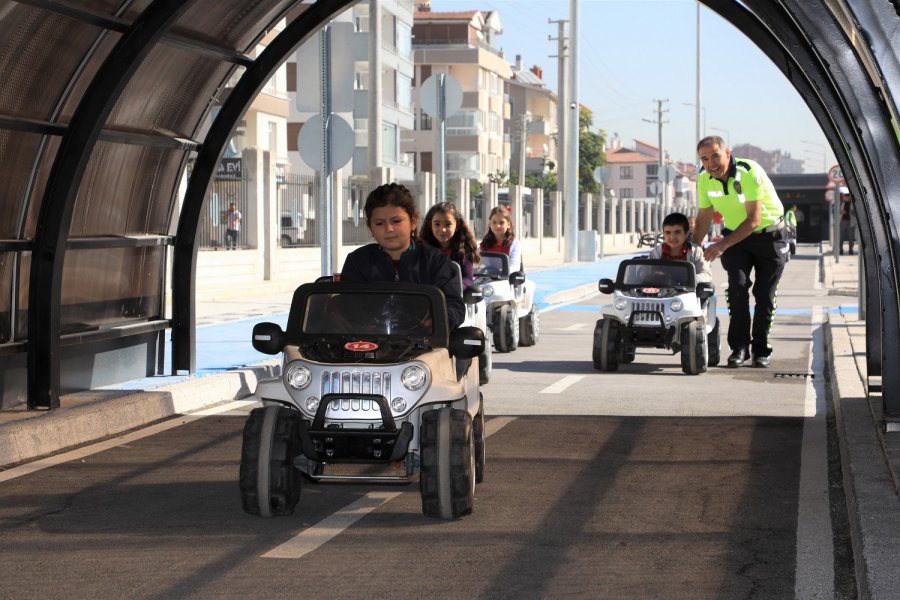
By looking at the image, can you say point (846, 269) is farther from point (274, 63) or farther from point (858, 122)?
point (858, 122)

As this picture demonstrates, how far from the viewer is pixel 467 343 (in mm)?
7410

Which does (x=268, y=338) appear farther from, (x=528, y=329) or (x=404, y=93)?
(x=404, y=93)

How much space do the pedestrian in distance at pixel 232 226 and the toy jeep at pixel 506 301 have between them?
32.4 ft

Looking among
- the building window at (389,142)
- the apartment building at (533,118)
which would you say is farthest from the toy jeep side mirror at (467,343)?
the apartment building at (533,118)

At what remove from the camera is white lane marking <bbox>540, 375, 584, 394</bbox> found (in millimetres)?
12984

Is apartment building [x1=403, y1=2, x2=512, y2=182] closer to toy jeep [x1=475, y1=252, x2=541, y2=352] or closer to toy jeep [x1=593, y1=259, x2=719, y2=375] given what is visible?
toy jeep [x1=475, y1=252, x2=541, y2=352]

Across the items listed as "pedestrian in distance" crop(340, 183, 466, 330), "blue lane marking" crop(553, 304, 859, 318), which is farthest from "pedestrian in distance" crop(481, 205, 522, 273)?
"pedestrian in distance" crop(340, 183, 466, 330)

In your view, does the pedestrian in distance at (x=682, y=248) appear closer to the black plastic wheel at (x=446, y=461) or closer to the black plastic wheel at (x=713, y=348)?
the black plastic wheel at (x=713, y=348)

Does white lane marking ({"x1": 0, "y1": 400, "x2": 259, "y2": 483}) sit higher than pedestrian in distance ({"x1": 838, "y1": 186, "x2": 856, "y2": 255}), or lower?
lower

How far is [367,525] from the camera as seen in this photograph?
7.10 meters

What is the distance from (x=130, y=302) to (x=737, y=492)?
651cm

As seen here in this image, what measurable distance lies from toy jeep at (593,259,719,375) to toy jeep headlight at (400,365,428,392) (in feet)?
24.2

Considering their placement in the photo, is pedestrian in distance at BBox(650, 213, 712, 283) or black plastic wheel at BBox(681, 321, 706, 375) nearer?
black plastic wheel at BBox(681, 321, 706, 375)

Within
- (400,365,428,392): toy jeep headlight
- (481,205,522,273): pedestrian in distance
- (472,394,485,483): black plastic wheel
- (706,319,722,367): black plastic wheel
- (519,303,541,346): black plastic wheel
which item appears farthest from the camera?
(519,303,541,346): black plastic wheel
